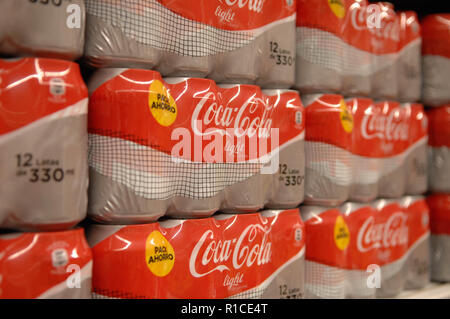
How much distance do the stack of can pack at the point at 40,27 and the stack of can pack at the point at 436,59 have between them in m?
1.99

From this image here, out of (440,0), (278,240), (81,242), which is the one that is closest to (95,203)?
(81,242)

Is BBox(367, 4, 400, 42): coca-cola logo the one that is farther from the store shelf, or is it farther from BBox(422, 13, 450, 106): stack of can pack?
the store shelf

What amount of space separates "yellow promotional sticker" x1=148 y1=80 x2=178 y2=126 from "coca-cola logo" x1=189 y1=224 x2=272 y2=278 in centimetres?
40

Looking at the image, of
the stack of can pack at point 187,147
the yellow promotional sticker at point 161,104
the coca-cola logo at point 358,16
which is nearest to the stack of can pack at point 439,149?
the coca-cola logo at point 358,16

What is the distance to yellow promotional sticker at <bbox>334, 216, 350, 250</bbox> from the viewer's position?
7.72 feet

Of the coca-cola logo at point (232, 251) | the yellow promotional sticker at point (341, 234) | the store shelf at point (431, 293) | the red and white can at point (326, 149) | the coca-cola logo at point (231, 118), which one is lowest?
the store shelf at point (431, 293)

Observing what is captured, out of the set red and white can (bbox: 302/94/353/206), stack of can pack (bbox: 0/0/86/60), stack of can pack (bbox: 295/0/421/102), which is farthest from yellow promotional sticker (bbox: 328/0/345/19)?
stack of can pack (bbox: 0/0/86/60)

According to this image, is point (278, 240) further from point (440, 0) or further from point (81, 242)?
point (440, 0)

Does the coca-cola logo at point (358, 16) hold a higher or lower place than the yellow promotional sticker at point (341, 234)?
higher

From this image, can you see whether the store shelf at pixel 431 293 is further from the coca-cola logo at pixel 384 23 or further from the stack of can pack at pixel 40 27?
the stack of can pack at pixel 40 27

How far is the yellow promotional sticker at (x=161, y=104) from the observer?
1.71 metres

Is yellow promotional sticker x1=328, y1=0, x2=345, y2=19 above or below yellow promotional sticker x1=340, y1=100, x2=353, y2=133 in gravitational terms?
above

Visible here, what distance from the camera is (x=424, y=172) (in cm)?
291

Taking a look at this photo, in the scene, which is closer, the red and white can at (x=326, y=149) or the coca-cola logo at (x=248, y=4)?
the coca-cola logo at (x=248, y=4)
